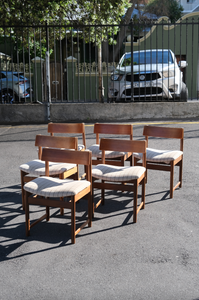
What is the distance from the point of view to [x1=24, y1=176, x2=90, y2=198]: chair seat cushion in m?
3.78

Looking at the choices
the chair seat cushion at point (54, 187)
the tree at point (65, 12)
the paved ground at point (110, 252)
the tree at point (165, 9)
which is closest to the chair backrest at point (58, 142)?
the chair seat cushion at point (54, 187)

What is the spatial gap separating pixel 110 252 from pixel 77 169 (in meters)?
1.54

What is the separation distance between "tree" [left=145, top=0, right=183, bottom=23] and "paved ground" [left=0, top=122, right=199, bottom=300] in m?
31.9

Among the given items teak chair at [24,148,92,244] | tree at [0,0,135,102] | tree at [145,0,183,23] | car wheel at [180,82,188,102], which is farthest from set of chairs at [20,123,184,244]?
tree at [145,0,183,23]

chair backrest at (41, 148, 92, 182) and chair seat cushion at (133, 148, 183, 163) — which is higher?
chair backrest at (41, 148, 92, 182)

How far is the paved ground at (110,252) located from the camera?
9.91ft

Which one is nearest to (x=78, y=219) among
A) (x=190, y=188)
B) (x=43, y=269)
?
(x=43, y=269)

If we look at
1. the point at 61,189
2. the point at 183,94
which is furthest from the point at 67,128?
the point at 183,94

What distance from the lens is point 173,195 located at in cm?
534

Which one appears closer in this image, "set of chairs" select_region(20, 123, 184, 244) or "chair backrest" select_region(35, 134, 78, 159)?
"set of chairs" select_region(20, 123, 184, 244)

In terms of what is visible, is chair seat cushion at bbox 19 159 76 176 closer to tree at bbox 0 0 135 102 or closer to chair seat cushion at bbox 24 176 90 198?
chair seat cushion at bbox 24 176 90 198

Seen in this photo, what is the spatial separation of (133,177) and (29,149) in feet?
14.4

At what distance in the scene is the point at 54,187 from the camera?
3.93 m

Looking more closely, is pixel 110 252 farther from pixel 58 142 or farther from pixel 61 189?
pixel 58 142
